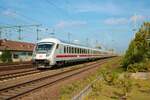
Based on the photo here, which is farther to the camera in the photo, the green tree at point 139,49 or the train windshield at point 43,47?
the train windshield at point 43,47

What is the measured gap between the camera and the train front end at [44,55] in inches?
1016

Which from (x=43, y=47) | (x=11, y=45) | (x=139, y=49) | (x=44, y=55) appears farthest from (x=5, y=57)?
(x=139, y=49)

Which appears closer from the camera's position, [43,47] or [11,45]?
[43,47]

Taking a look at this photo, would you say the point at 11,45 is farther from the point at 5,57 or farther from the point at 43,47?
the point at 43,47

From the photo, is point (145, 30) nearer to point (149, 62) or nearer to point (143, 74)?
point (149, 62)

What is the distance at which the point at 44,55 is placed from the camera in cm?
2605

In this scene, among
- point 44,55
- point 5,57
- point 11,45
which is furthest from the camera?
point 11,45

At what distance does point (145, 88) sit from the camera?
536 inches

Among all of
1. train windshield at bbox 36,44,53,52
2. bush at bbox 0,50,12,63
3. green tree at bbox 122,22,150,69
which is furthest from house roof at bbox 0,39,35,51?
green tree at bbox 122,22,150,69

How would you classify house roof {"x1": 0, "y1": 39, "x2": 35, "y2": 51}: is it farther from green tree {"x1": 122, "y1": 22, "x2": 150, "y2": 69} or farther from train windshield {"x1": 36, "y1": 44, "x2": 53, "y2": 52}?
green tree {"x1": 122, "y1": 22, "x2": 150, "y2": 69}

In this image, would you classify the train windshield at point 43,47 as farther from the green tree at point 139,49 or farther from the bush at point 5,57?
the bush at point 5,57

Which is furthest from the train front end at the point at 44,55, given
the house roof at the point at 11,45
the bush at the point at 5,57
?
the house roof at the point at 11,45

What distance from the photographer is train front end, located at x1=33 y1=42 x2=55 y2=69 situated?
84.7 ft

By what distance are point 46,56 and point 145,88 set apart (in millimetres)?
13701
